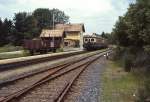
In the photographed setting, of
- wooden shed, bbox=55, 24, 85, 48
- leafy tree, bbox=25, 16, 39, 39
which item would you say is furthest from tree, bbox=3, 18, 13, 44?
wooden shed, bbox=55, 24, 85, 48

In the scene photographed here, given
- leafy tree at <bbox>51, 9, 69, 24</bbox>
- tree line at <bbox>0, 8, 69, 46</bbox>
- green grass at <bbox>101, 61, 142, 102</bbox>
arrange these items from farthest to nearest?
leafy tree at <bbox>51, 9, 69, 24</bbox> < tree line at <bbox>0, 8, 69, 46</bbox> < green grass at <bbox>101, 61, 142, 102</bbox>

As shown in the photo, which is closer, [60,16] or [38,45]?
[38,45]

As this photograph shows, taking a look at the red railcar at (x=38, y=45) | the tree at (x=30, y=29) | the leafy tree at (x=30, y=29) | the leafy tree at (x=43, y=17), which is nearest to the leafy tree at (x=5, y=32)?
the tree at (x=30, y=29)

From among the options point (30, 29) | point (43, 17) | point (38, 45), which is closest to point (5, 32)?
point (30, 29)

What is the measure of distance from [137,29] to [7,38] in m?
78.1

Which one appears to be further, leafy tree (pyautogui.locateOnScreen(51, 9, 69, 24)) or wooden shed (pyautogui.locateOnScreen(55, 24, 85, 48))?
→ leafy tree (pyautogui.locateOnScreen(51, 9, 69, 24))

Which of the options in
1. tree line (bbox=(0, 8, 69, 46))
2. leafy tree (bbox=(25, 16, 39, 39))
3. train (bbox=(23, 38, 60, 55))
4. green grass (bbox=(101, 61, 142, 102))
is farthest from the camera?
leafy tree (bbox=(25, 16, 39, 39))

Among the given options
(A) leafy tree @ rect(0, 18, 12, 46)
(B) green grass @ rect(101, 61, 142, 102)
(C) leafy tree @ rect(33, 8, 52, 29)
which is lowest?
(B) green grass @ rect(101, 61, 142, 102)

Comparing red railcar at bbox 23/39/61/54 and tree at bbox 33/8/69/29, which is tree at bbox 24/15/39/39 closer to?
tree at bbox 33/8/69/29

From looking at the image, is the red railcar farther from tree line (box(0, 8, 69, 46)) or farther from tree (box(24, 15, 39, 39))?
tree (box(24, 15, 39, 39))

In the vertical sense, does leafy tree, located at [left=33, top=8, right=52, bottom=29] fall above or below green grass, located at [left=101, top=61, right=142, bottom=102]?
above

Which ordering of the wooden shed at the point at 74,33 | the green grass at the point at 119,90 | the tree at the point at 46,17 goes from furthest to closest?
the tree at the point at 46,17
the wooden shed at the point at 74,33
the green grass at the point at 119,90

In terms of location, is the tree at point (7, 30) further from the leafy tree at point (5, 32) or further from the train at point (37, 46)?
the train at point (37, 46)

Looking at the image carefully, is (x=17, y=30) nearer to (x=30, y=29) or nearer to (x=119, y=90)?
(x=30, y=29)
